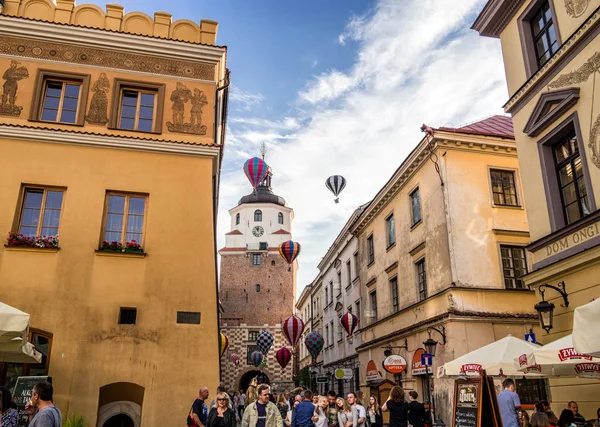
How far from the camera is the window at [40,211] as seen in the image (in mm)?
12586

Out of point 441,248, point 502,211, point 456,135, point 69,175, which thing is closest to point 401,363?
point 441,248

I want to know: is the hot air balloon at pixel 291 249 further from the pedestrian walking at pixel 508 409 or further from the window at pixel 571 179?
the pedestrian walking at pixel 508 409

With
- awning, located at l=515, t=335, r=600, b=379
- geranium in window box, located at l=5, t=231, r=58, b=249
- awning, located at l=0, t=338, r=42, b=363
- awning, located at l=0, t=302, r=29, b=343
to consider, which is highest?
geranium in window box, located at l=5, t=231, r=58, b=249

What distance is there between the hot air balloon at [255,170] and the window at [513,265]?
43.8 feet

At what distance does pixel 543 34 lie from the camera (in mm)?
12727

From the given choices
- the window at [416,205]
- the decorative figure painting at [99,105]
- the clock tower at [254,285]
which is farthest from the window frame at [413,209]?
the clock tower at [254,285]

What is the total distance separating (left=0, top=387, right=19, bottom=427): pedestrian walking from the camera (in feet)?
20.0

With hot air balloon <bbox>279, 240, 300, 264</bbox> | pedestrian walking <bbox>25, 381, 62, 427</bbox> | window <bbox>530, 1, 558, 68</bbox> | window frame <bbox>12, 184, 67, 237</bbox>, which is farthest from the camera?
hot air balloon <bbox>279, 240, 300, 264</bbox>

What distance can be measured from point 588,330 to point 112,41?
13.4 metres

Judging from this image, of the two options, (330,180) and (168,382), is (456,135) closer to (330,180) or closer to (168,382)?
(330,180)

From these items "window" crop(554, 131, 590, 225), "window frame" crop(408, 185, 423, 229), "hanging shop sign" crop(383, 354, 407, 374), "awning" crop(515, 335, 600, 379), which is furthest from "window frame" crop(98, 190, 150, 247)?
"window frame" crop(408, 185, 423, 229)

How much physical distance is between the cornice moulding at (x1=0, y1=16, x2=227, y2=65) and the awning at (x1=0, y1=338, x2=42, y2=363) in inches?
341

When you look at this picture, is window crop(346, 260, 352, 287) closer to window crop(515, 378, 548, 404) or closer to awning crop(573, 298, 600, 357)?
window crop(515, 378, 548, 404)

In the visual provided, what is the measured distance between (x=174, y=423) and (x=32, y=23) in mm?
10978
